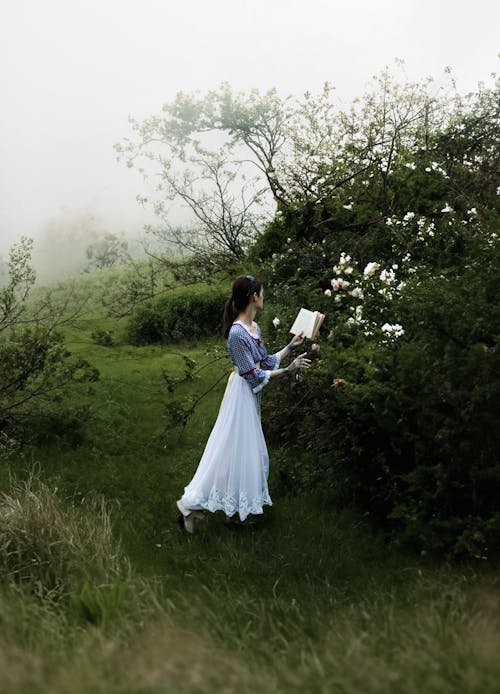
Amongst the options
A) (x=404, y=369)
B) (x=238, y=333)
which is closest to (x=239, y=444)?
(x=238, y=333)

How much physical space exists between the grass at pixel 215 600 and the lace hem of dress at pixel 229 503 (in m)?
0.18

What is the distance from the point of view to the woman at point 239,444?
558cm

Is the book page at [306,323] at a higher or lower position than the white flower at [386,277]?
lower

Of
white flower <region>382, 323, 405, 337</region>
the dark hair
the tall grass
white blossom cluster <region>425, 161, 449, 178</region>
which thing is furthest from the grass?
white blossom cluster <region>425, 161, 449, 178</region>

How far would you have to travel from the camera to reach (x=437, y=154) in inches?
388

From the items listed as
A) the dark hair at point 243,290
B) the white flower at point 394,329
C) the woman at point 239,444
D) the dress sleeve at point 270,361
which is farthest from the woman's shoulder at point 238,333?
the white flower at point 394,329

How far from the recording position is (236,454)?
18.4ft

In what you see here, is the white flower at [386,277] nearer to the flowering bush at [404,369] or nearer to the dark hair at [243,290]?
the flowering bush at [404,369]

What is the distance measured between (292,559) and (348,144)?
693 cm

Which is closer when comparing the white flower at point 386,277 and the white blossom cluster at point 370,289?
the white blossom cluster at point 370,289

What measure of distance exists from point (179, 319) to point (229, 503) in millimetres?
8296

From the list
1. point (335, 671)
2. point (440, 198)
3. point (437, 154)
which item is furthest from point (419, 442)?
point (437, 154)

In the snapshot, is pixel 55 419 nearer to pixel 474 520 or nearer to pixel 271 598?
pixel 271 598

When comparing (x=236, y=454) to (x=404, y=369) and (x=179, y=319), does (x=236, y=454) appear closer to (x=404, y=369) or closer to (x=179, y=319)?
(x=404, y=369)
